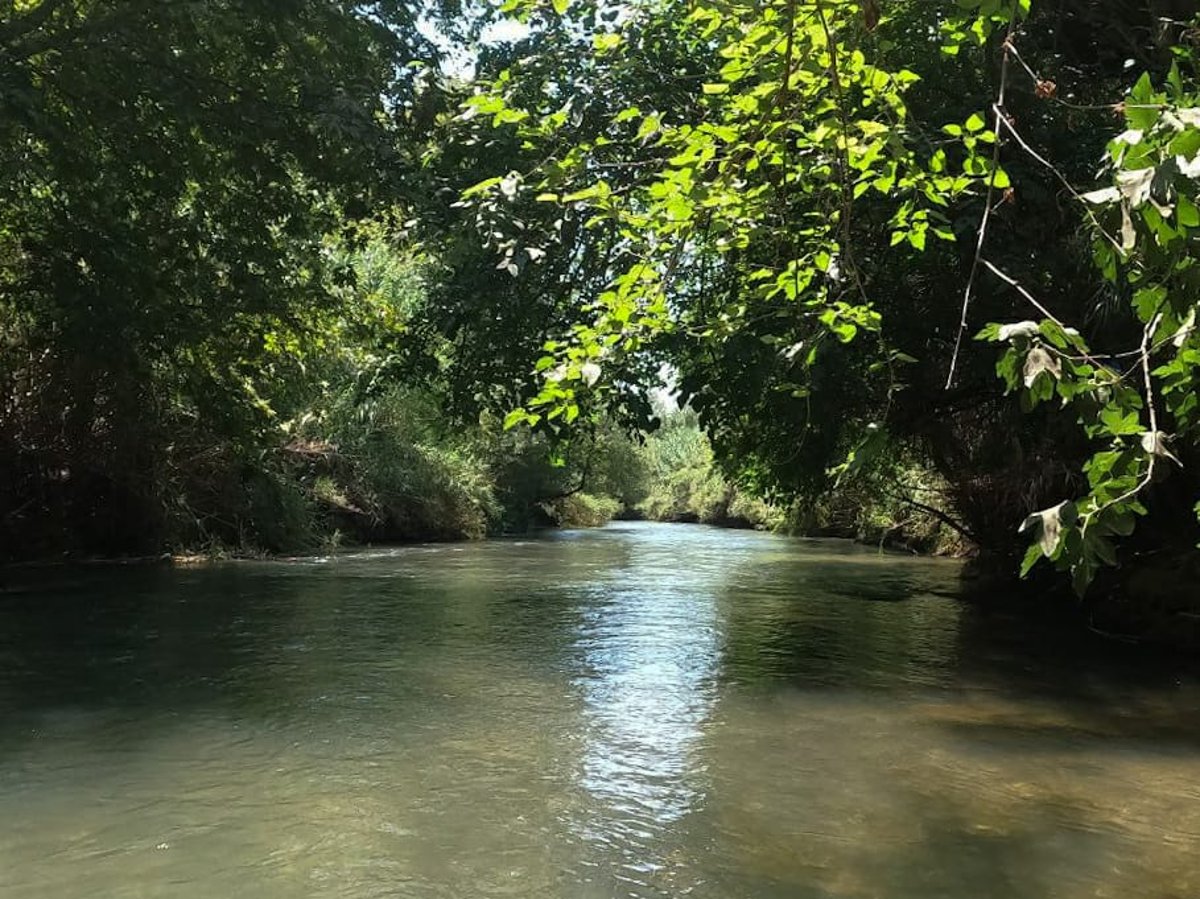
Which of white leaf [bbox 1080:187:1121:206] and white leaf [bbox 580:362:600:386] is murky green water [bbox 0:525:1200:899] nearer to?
white leaf [bbox 580:362:600:386]

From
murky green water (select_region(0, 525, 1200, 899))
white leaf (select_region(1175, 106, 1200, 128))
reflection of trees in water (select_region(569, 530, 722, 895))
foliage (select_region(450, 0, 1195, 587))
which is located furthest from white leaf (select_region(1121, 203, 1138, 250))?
reflection of trees in water (select_region(569, 530, 722, 895))

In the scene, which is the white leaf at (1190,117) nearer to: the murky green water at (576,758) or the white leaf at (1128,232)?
the white leaf at (1128,232)

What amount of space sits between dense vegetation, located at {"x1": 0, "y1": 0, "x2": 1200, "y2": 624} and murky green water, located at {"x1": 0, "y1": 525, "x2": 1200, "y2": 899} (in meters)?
1.82

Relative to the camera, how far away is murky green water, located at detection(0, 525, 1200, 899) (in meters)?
4.24

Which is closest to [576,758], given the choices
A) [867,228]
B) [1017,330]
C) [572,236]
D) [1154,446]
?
[1017,330]

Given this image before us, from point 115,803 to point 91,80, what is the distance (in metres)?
8.98

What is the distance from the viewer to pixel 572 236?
376 inches

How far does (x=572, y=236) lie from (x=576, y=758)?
5.45 meters

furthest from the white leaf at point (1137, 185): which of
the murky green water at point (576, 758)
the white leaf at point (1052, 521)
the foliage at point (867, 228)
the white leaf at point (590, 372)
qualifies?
the murky green water at point (576, 758)

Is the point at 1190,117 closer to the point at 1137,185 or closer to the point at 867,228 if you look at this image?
the point at 1137,185

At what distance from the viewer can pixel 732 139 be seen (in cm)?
382

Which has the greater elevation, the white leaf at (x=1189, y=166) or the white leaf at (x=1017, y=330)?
the white leaf at (x=1189, y=166)

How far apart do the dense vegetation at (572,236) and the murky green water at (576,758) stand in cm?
182

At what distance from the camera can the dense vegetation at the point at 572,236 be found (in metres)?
4.23
